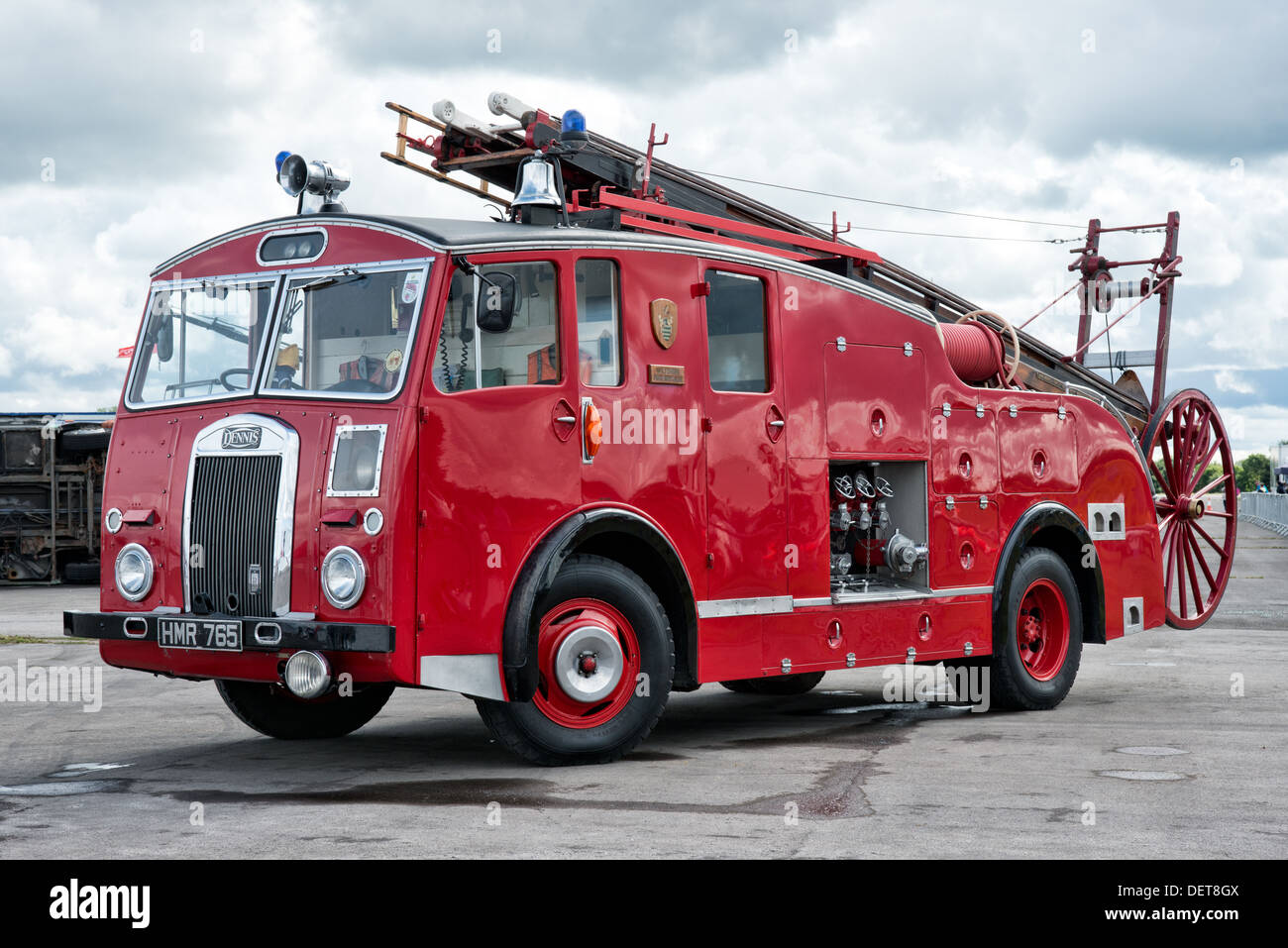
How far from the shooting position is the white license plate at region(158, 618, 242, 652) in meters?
8.08

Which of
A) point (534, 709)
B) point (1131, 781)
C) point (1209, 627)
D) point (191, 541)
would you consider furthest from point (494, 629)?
point (1209, 627)

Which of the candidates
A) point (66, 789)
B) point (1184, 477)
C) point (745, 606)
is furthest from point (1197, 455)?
point (66, 789)

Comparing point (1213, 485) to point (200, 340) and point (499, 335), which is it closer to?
point (499, 335)

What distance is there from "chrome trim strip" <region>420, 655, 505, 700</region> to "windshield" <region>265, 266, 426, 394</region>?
1.45m

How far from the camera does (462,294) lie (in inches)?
325

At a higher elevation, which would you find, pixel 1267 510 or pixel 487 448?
pixel 487 448

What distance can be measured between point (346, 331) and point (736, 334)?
249 centimetres

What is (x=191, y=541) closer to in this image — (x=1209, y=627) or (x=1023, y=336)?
(x=1023, y=336)

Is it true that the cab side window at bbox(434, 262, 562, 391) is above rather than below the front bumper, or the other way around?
above

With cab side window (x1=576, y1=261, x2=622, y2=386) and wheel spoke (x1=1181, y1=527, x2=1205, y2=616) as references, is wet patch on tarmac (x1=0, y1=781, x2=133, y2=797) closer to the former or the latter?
cab side window (x1=576, y1=261, x2=622, y2=386)

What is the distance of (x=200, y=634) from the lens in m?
8.21

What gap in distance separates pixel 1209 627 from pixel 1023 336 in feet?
22.1

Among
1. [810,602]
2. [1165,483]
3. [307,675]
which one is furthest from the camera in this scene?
[1165,483]

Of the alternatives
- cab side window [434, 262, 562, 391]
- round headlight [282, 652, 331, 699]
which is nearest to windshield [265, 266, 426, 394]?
cab side window [434, 262, 562, 391]
